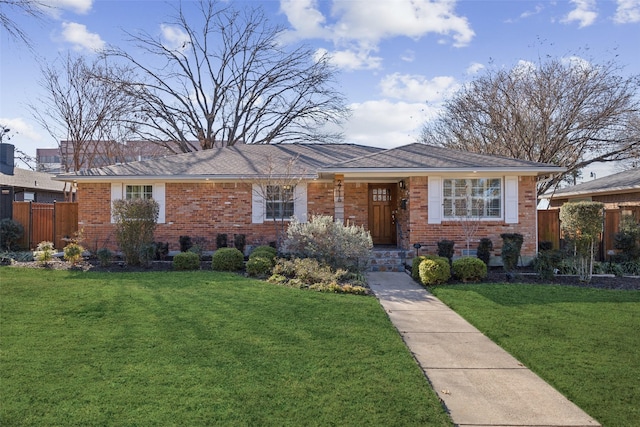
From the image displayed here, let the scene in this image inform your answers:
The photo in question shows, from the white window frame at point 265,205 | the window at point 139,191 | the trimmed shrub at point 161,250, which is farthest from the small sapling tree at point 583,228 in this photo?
the window at point 139,191

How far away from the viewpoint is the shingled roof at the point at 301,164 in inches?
453

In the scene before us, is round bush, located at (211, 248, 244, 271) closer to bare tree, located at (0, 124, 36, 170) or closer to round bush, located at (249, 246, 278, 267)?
round bush, located at (249, 246, 278, 267)

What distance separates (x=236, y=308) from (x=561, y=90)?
1839 cm

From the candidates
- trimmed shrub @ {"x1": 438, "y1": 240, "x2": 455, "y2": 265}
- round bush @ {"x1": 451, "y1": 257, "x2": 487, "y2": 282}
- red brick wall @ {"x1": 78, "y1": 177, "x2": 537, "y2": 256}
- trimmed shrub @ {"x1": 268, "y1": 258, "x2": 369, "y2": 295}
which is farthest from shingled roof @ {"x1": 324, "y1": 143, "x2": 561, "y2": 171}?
trimmed shrub @ {"x1": 268, "y1": 258, "x2": 369, "y2": 295}

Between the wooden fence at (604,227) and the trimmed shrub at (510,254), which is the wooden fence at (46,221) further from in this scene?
the wooden fence at (604,227)

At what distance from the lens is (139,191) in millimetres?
13492

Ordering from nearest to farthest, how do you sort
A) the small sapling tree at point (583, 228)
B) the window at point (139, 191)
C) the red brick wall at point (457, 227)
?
the small sapling tree at point (583, 228) → the red brick wall at point (457, 227) → the window at point (139, 191)

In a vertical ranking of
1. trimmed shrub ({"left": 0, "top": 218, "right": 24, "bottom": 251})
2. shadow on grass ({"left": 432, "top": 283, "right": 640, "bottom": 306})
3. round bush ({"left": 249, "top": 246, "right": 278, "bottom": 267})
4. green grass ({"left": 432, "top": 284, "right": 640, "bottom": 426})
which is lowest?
green grass ({"left": 432, "top": 284, "right": 640, "bottom": 426})

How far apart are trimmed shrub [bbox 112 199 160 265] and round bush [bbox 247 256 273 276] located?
3.13m

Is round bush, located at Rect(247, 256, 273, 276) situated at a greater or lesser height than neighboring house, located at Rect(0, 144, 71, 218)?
lesser

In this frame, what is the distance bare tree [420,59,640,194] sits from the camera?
59.4ft

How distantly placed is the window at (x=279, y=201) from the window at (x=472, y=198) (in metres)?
4.65

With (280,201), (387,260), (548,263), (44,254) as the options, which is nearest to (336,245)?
(387,260)

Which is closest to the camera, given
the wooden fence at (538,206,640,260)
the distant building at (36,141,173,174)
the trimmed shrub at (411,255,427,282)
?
the trimmed shrub at (411,255,427,282)
